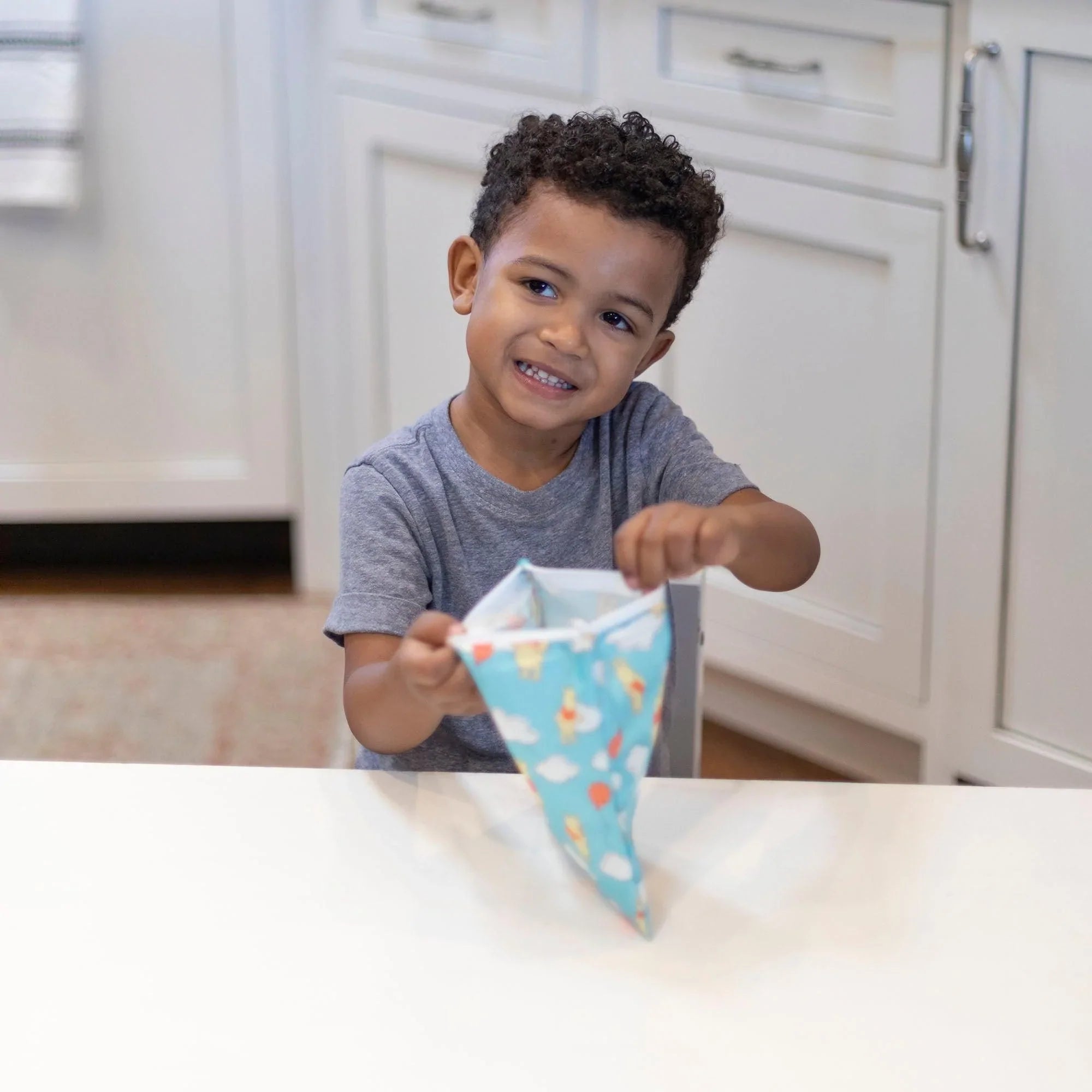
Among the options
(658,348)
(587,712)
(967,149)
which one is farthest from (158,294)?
(587,712)

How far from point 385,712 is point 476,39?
4.29 ft

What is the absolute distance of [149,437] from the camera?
2162 millimetres

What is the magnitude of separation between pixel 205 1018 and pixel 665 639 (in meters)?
0.20

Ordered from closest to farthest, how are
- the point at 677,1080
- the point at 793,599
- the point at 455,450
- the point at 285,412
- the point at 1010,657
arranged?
the point at 677,1080, the point at 455,450, the point at 1010,657, the point at 793,599, the point at 285,412

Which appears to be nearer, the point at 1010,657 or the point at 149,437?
the point at 1010,657

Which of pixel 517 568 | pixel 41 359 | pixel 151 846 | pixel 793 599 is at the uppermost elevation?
pixel 517 568

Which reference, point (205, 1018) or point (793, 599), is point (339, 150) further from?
point (205, 1018)

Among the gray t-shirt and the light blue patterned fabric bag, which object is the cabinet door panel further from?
the light blue patterned fabric bag

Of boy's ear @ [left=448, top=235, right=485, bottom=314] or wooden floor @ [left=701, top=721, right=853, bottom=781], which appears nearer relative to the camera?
boy's ear @ [left=448, top=235, right=485, bottom=314]

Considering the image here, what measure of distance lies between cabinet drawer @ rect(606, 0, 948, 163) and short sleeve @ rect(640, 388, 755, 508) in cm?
58

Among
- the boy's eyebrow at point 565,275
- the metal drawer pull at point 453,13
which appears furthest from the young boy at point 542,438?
the metal drawer pull at point 453,13

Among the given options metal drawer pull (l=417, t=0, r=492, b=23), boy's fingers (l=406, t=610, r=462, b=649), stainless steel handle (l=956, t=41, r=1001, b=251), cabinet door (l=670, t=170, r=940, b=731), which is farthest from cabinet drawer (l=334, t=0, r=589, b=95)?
boy's fingers (l=406, t=610, r=462, b=649)

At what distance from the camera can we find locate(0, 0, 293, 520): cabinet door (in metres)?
1.99

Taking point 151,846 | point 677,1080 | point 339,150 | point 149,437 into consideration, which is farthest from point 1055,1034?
point 149,437
